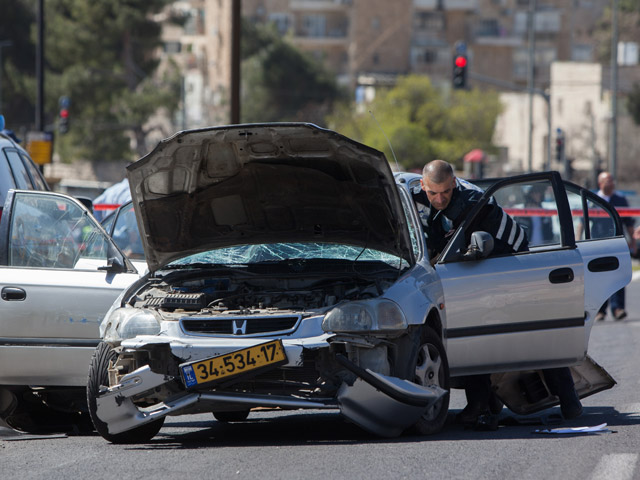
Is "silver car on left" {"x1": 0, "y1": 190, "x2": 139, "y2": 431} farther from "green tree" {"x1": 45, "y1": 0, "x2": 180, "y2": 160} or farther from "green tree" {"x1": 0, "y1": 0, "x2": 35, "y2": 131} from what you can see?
"green tree" {"x1": 0, "y1": 0, "x2": 35, "y2": 131}

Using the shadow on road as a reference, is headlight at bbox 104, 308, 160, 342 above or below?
above

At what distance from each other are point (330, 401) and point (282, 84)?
7748cm

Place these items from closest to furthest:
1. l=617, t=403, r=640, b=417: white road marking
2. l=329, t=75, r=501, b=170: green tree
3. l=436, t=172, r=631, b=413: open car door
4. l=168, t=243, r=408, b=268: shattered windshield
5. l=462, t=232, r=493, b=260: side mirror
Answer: l=462, t=232, r=493, b=260: side mirror
l=436, t=172, r=631, b=413: open car door
l=168, t=243, r=408, b=268: shattered windshield
l=617, t=403, r=640, b=417: white road marking
l=329, t=75, r=501, b=170: green tree

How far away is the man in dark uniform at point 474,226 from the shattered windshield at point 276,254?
1.67 feet

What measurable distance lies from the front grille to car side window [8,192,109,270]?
1641mm

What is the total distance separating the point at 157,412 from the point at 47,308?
4.89 feet

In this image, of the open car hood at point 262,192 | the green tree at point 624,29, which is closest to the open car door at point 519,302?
the open car hood at point 262,192

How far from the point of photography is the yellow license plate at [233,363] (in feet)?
21.3

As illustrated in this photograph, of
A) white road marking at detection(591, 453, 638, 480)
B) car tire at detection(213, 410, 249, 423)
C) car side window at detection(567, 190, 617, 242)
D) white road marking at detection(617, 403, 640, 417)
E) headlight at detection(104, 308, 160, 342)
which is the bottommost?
car tire at detection(213, 410, 249, 423)

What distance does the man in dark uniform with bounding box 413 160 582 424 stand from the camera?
25.5 ft

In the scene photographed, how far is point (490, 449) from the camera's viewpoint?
6516mm

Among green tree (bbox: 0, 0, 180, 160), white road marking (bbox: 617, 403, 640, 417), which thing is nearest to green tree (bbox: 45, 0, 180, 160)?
green tree (bbox: 0, 0, 180, 160)

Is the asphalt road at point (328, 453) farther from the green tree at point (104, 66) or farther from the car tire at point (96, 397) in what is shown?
the green tree at point (104, 66)

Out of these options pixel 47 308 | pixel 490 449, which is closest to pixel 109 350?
pixel 47 308
